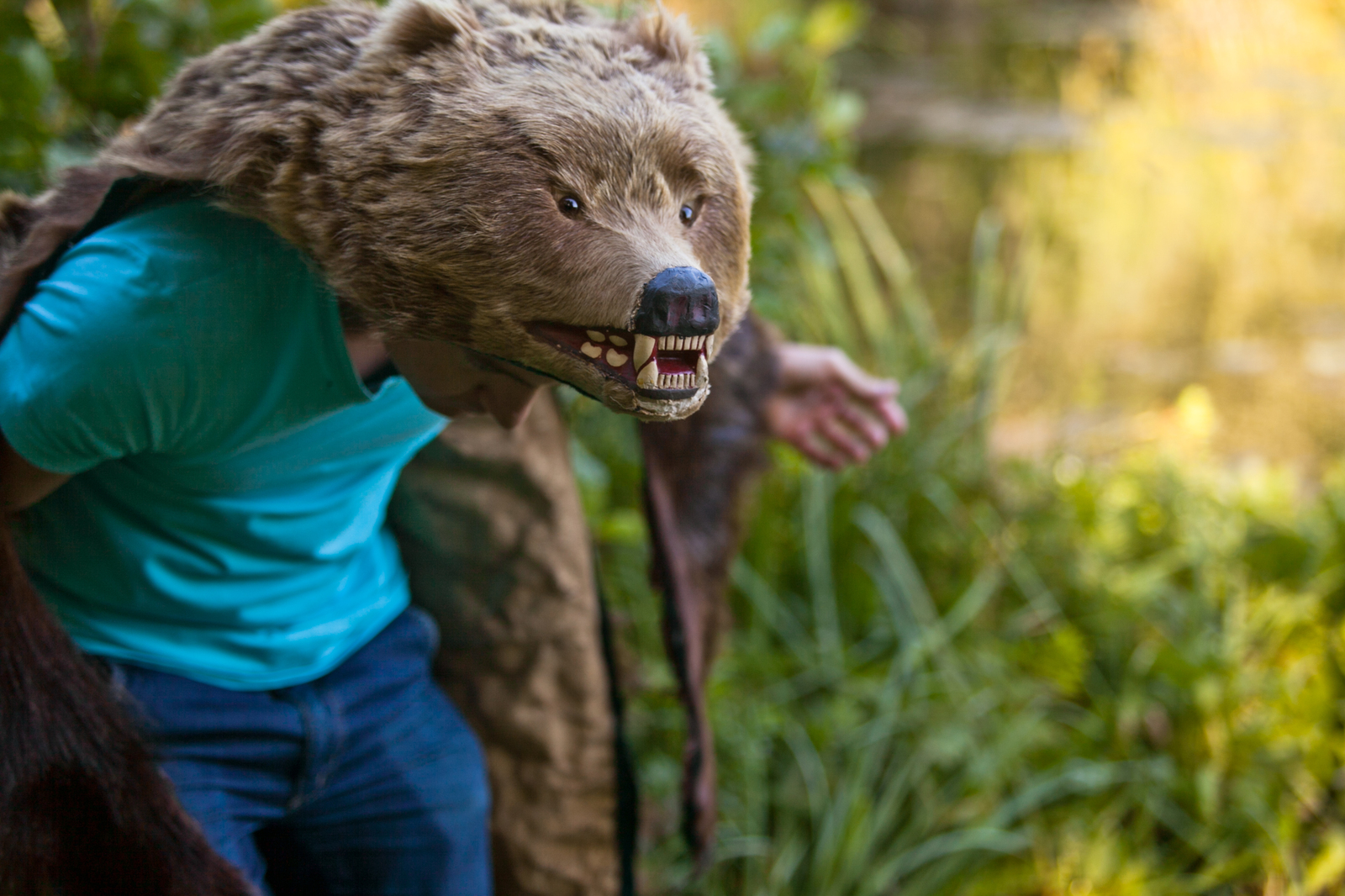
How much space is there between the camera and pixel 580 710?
5.28ft

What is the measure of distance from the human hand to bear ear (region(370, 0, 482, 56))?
81 cm

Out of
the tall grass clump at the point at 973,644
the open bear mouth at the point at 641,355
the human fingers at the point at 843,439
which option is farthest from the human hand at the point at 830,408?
the open bear mouth at the point at 641,355

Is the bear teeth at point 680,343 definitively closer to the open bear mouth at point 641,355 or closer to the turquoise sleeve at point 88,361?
the open bear mouth at point 641,355

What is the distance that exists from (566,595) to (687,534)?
0.20 metres

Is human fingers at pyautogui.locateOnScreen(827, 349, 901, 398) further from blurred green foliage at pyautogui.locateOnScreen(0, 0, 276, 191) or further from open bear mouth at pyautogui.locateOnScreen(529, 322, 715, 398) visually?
blurred green foliage at pyautogui.locateOnScreen(0, 0, 276, 191)

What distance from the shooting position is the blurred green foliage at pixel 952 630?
208 cm

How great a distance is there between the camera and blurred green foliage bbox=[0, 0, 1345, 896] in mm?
2084

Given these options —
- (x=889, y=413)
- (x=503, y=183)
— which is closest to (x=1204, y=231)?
(x=889, y=413)

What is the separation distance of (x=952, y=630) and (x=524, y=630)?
1.31 m

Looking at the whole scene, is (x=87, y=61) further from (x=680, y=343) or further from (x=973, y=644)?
(x=973, y=644)

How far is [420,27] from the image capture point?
0.80 meters

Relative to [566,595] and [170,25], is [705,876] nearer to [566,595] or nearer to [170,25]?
[566,595]

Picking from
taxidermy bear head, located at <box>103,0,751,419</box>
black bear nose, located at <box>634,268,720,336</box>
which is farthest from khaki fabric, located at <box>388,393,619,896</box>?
black bear nose, located at <box>634,268,720,336</box>

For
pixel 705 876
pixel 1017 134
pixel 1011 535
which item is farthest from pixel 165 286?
pixel 1017 134
